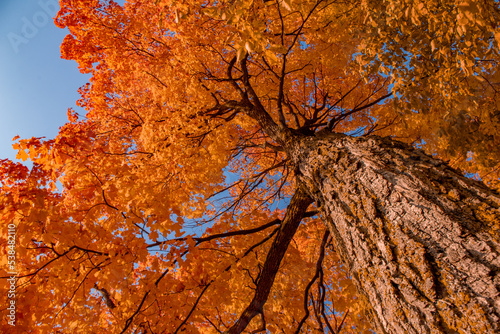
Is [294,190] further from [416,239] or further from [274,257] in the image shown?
[416,239]

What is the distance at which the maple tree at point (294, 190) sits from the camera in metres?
1.30

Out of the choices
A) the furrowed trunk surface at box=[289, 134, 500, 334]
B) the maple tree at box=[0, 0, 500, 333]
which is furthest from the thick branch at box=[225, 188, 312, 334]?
the furrowed trunk surface at box=[289, 134, 500, 334]

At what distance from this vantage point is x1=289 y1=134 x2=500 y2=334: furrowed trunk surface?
1.06 m

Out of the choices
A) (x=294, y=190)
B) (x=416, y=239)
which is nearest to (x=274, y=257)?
(x=294, y=190)

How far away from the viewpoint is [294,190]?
139 inches

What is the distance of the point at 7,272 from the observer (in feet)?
8.34

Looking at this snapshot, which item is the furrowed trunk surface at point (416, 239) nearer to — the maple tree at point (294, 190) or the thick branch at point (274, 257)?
the maple tree at point (294, 190)

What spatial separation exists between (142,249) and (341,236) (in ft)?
7.36

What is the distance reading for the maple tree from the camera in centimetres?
130

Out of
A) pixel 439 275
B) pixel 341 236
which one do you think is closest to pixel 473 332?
pixel 439 275

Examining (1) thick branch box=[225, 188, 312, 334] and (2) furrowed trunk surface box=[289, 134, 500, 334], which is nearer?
(2) furrowed trunk surface box=[289, 134, 500, 334]

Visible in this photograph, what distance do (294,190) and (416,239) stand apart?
225 cm

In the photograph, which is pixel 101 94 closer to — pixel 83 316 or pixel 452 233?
pixel 83 316

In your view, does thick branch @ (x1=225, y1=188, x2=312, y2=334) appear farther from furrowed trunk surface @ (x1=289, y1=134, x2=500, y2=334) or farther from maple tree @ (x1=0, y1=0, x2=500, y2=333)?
furrowed trunk surface @ (x1=289, y1=134, x2=500, y2=334)
